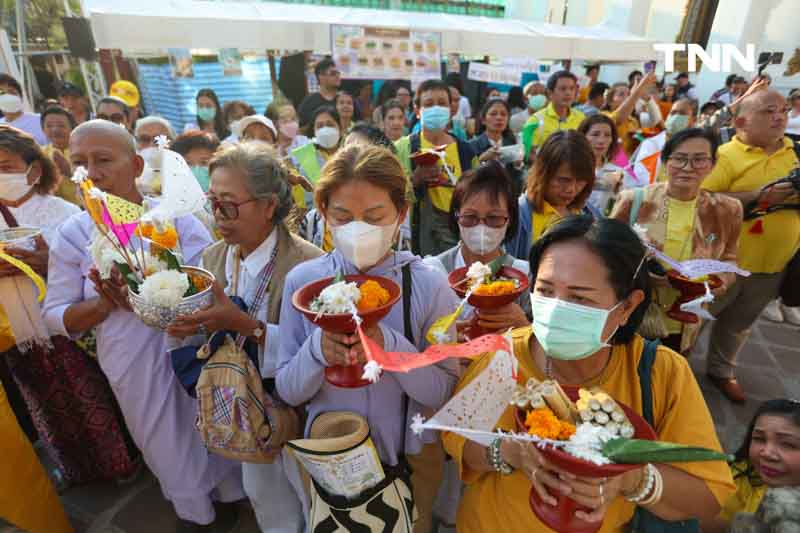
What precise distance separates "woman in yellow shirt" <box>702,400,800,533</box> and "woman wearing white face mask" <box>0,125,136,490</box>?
3662 millimetres

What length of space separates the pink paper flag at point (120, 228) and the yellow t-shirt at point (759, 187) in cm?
461

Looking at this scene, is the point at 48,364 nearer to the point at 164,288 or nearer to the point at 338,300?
the point at 164,288

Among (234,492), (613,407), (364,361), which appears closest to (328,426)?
(364,361)

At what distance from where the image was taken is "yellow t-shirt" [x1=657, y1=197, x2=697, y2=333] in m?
3.11

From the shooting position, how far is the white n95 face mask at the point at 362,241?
1721 millimetres

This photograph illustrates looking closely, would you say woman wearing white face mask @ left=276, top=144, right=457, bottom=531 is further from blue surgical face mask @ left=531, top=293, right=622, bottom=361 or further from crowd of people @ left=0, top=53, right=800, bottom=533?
blue surgical face mask @ left=531, top=293, right=622, bottom=361

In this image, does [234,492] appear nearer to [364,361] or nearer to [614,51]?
[364,361]

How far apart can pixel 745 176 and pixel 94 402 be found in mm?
→ 5629

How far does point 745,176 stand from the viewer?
386 centimetres

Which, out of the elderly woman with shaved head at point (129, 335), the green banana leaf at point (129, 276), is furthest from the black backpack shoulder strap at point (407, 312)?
the elderly woman with shaved head at point (129, 335)

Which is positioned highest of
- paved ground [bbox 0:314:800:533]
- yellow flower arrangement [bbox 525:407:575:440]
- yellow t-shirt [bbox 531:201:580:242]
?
yellow flower arrangement [bbox 525:407:575:440]

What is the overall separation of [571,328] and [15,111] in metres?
7.80

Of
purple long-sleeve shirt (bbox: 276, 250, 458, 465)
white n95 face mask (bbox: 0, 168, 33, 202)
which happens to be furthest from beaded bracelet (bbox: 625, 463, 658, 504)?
white n95 face mask (bbox: 0, 168, 33, 202)

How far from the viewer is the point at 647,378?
151 centimetres
